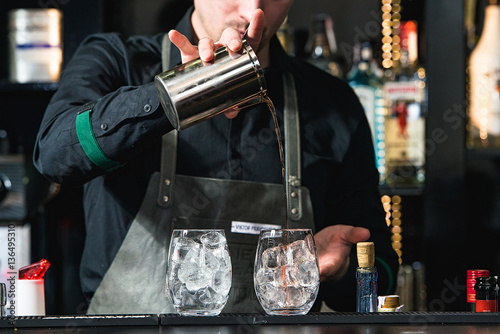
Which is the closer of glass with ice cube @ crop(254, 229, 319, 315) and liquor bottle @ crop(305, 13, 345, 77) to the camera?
glass with ice cube @ crop(254, 229, 319, 315)

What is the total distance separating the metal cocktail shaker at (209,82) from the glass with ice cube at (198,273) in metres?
0.19

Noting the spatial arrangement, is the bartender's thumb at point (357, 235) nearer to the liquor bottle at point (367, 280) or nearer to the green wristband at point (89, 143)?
the liquor bottle at point (367, 280)

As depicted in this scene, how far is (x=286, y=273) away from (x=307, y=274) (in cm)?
3

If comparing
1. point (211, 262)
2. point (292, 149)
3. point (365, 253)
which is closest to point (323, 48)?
point (292, 149)

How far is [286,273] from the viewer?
1068mm

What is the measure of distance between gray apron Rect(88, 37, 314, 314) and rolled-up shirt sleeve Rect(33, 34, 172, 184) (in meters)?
0.11

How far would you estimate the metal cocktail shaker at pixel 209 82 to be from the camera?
1099 millimetres

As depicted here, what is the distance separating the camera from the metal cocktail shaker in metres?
1.10

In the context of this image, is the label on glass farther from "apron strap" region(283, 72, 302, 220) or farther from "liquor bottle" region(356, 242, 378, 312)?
"liquor bottle" region(356, 242, 378, 312)

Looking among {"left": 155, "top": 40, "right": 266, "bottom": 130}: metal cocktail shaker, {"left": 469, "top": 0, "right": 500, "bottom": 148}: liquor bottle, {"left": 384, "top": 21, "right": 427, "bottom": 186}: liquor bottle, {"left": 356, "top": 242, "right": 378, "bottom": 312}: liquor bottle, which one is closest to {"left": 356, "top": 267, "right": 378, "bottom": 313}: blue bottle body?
{"left": 356, "top": 242, "right": 378, "bottom": 312}: liquor bottle

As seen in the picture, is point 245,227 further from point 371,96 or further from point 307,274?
point 371,96

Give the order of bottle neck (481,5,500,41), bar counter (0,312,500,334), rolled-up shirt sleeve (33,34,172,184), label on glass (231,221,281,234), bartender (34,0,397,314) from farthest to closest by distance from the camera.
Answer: bottle neck (481,5,500,41), label on glass (231,221,281,234), bartender (34,0,397,314), rolled-up shirt sleeve (33,34,172,184), bar counter (0,312,500,334)

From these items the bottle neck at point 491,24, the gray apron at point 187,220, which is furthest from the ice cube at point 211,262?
the bottle neck at point 491,24

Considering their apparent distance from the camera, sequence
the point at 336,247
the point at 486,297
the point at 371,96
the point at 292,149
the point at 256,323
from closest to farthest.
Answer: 1. the point at 256,323
2. the point at 486,297
3. the point at 336,247
4. the point at 292,149
5. the point at 371,96
